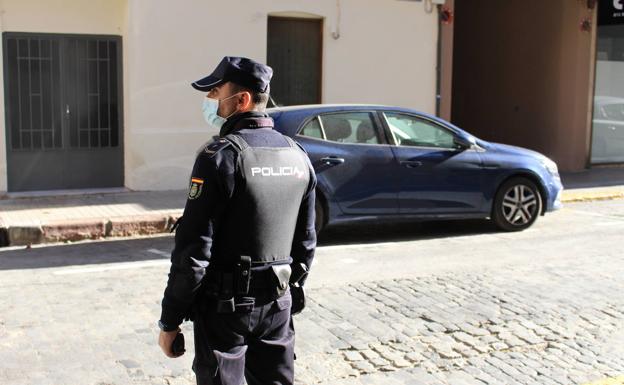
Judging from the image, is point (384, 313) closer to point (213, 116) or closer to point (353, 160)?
point (213, 116)

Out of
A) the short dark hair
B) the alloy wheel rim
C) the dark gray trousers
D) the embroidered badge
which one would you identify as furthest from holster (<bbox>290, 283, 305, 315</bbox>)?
the alloy wheel rim

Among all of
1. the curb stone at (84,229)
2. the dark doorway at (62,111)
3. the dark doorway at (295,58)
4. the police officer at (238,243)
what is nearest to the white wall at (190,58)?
the dark doorway at (295,58)

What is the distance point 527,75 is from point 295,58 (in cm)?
599

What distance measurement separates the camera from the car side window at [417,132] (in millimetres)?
9273

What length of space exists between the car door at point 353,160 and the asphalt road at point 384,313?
1.72 ft

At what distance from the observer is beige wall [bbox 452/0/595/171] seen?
15945mm

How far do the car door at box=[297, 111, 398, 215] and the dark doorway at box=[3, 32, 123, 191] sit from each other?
4575 millimetres

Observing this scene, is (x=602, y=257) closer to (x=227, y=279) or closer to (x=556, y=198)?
(x=556, y=198)

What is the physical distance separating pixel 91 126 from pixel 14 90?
1207mm

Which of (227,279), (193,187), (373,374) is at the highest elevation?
(193,187)

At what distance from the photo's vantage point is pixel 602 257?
827 centimetres

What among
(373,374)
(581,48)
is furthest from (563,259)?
(581,48)

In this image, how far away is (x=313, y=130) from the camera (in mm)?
8859

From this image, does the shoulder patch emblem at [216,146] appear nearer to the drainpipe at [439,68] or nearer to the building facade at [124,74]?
the building facade at [124,74]
